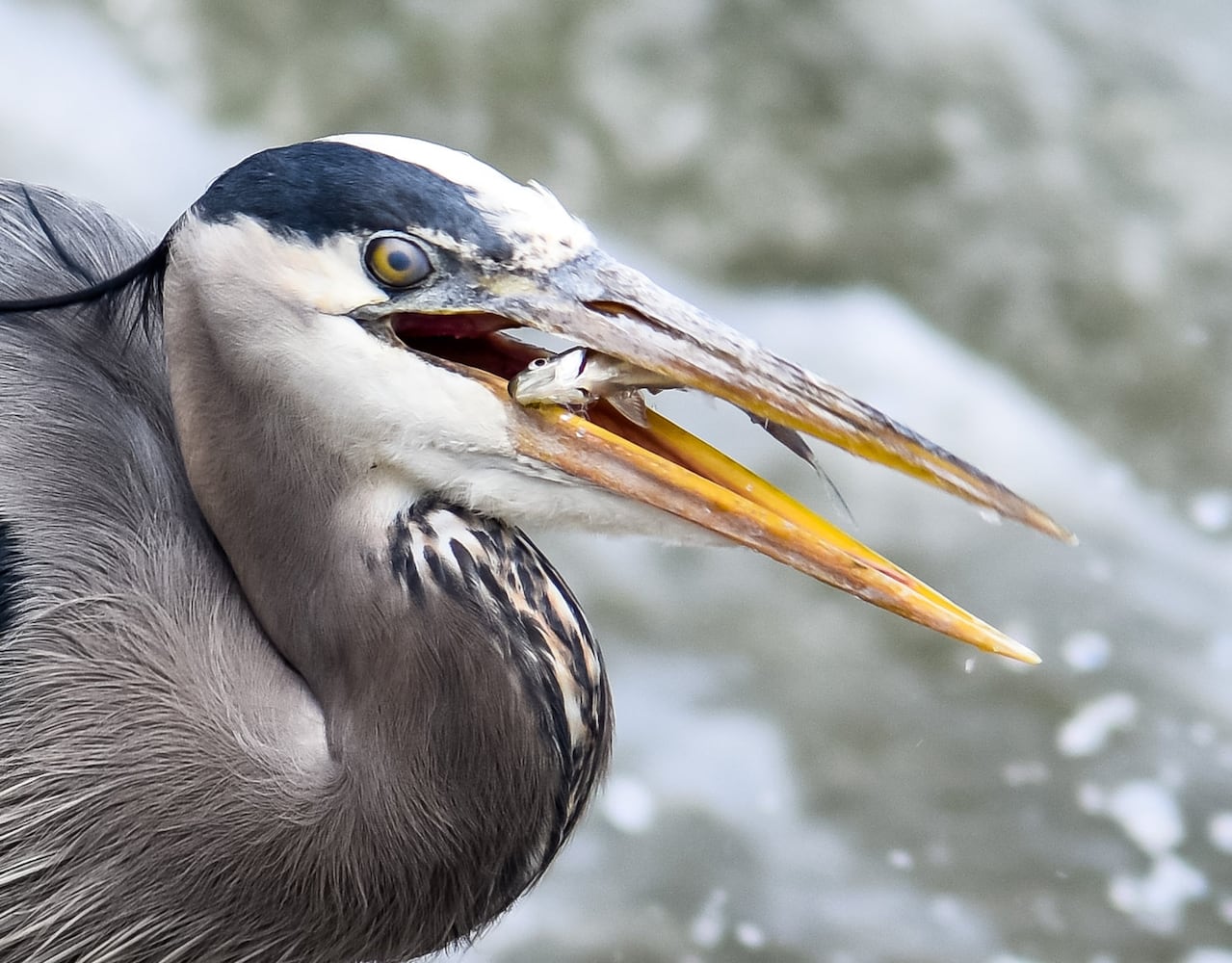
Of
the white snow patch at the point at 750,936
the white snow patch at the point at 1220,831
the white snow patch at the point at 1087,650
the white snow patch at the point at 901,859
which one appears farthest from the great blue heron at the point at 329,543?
the white snow patch at the point at 1087,650

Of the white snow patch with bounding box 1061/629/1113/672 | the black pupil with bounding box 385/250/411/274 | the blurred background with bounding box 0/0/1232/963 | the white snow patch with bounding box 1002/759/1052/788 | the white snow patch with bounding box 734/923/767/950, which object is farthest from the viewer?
the white snow patch with bounding box 1061/629/1113/672

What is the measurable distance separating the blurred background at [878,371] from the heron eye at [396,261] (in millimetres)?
1505

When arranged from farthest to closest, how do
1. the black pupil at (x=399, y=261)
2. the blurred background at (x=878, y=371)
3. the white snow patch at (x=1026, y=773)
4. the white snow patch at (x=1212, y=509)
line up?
the white snow patch at (x=1212, y=509), the white snow patch at (x=1026, y=773), the blurred background at (x=878, y=371), the black pupil at (x=399, y=261)

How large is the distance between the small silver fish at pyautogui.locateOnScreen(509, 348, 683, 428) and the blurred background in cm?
135

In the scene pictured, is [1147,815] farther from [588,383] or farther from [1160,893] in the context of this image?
[588,383]

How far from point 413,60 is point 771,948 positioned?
2.72 metres

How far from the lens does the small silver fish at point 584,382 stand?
5.16 feet

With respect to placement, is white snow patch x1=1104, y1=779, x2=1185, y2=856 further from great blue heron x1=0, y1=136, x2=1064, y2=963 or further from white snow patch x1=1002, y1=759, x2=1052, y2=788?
great blue heron x1=0, y1=136, x2=1064, y2=963

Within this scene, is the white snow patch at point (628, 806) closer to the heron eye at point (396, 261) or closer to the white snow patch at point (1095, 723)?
the white snow patch at point (1095, 723)

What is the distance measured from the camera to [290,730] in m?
1.78

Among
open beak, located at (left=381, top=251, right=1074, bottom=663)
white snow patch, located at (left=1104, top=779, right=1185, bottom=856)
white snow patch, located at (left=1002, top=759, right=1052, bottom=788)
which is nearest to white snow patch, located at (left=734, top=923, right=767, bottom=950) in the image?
white snow patch, located at (left=1002, top=759, right=1052, bottom=788)

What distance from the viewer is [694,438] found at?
1.68 meters

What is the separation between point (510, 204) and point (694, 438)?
0.31 meters

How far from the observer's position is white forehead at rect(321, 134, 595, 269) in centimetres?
157
